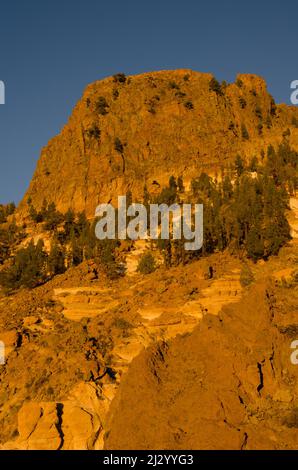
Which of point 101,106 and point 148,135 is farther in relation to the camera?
point 101,106

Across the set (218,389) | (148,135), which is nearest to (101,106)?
(148,135)

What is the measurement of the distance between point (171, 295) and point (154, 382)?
342 inches

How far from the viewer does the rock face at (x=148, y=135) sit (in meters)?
54.5

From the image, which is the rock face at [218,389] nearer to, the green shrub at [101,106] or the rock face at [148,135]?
the rock face at [148,135]

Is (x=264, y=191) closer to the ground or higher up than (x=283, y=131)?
closer to the ground

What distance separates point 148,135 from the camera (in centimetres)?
5847

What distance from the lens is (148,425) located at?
21.0 metres

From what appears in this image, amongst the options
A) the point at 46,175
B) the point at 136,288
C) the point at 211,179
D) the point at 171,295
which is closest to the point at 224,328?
the point at 171,295

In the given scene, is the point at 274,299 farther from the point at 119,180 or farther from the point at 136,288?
the point at 119,180

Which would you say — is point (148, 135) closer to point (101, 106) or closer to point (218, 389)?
point (101, 106)

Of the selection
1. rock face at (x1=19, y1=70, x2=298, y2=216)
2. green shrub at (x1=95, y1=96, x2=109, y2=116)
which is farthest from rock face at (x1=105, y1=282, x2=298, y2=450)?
green shrub at (x1=95, y1=96, x2=109, y2=116)

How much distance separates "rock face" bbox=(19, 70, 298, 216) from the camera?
54.5m

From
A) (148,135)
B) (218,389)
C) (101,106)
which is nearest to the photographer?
(218,389)

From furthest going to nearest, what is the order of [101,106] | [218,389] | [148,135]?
[101,106] < [148,135] < [218,389]
